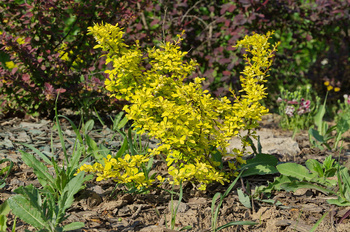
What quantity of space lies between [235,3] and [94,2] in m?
1.62

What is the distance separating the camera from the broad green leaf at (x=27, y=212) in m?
1.69

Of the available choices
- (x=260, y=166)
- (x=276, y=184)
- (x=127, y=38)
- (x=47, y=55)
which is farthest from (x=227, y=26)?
(x=276, y=184)

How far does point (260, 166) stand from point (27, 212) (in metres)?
1.41

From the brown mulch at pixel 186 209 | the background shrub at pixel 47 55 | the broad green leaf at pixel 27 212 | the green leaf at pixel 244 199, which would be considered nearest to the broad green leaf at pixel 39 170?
the brown mulch at pixel 186 209

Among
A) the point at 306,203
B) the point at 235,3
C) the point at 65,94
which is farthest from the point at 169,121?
the point at 235,3

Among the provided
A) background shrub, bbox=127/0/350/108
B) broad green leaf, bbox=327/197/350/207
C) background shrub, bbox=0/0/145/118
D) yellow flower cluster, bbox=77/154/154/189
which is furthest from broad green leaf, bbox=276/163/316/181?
background shrub, bbox=0/0/145/118

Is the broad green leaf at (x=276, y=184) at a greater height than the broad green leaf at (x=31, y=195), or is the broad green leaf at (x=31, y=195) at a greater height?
the broad green leaf at (x=31, y=195)

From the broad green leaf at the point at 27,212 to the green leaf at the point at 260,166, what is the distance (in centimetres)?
124

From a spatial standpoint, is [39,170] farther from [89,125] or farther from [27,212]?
[89,125]

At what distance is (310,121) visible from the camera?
4.32 metres

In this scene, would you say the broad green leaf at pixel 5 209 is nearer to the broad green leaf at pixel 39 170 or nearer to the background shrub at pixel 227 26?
the broad green leaf at pixel 39 170

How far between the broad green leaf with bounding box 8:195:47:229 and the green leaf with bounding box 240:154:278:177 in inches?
48.6

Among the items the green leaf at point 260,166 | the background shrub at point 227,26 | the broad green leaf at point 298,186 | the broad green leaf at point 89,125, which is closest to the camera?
the broad green leaf at point 298,186

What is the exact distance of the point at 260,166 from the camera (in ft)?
7.86
